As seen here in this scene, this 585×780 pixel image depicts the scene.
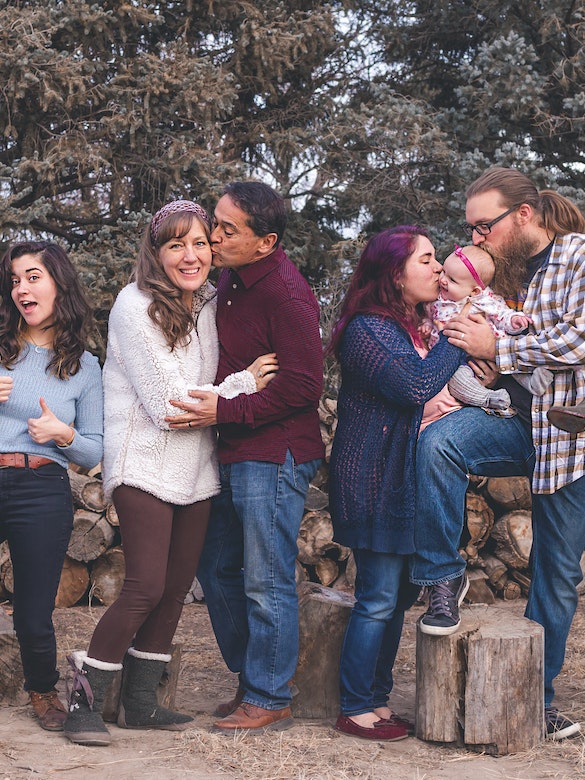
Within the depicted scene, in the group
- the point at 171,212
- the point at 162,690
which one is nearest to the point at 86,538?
the point at 162,690

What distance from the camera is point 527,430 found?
3926 millimetres

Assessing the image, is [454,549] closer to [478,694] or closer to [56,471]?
[478,694]

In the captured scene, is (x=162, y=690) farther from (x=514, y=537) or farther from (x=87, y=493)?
(x=514, y=537)

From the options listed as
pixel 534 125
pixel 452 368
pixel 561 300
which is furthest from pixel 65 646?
pixel 534 125

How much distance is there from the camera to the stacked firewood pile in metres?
6.34

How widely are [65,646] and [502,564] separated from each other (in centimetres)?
314

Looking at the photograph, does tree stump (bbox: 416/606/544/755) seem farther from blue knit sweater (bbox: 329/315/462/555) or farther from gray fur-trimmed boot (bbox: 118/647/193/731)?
gray fur-trimmed boot (bbox: 118/647/193/731)

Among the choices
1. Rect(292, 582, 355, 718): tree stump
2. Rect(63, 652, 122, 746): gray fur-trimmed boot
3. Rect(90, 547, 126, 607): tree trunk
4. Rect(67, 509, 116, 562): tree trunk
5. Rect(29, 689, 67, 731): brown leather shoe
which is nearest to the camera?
Rect(63, 652, 122, 746): gray fur-trimmed boot

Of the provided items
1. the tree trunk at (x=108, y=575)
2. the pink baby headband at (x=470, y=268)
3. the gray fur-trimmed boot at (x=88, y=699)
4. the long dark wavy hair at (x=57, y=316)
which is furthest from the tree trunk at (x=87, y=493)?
the pink baby headband at (x=470, y=268)

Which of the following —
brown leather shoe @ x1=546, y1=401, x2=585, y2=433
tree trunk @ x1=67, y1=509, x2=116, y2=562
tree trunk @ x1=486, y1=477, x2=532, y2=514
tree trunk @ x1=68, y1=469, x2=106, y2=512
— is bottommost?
tree trunk @ x1=67, y1=509, x2=116, y2=562

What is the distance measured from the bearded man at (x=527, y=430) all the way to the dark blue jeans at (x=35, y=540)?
1495 mm

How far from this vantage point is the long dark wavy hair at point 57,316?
3.86 meters

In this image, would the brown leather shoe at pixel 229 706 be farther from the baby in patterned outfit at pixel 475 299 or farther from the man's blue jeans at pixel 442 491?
the baby in patterned outfit at pixel 475 299

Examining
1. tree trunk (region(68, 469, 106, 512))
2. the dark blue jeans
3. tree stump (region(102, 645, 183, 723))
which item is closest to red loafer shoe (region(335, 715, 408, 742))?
tree stump (region(102, 645, 183, 723))
